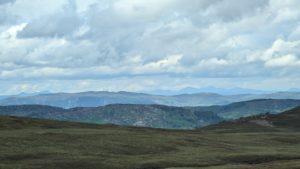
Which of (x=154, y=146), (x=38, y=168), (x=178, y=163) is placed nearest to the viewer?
(x=38, y=168)

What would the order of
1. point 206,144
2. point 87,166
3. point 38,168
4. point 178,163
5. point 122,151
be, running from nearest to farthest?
point 38,168 → point 87,166 → point 178,163 → point 122,151 → point 206,144

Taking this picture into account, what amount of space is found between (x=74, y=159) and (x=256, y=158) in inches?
1280

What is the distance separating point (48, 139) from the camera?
9694 cm

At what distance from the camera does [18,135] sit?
97.6 meters

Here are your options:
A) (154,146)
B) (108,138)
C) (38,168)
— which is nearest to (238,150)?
(154,146)

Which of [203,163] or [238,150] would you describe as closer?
[203,163]

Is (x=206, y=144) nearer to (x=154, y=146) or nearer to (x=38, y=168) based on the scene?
(x=154, y=146)

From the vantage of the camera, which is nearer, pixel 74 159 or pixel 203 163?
pixel 74 159

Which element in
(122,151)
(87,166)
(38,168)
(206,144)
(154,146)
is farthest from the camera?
(206,144)

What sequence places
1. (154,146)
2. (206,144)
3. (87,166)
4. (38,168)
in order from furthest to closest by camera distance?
1. (206,144)
2. (154,146)
3. (87,166)
4. (38,168)

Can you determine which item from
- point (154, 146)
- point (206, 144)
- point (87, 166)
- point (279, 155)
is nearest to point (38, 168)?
point (87, 166)

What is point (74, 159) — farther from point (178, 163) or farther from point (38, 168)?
point (178, 163)

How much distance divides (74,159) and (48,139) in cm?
2152

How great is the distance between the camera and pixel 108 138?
10569 cm
